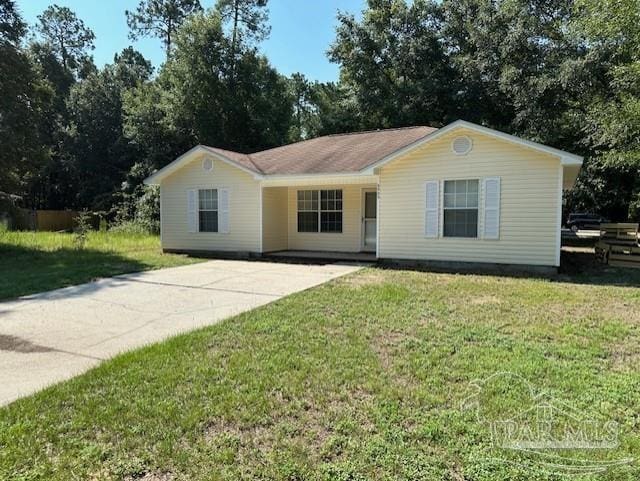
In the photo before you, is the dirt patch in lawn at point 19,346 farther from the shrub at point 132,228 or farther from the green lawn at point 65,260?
the shrub at point 132,228

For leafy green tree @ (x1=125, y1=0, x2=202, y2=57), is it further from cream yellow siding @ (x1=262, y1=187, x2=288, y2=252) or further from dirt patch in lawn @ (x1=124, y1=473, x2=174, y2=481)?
dirt patch in lawn @ (x1=124, y1=473, x2=174, y2=481)

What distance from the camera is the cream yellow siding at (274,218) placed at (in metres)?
13.1

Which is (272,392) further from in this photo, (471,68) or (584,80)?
(471,68)

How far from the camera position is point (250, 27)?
96.3ft

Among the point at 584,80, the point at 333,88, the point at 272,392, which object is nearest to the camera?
the point at 272,392

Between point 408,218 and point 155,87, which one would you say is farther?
point 155,87

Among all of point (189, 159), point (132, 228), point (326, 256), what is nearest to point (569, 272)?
point (326, 256)

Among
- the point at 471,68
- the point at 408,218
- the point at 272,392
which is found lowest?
the point at 272,392

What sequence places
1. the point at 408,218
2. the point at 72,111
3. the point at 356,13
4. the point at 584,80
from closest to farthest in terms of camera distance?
the point at 408,218, the point at 584,80, the point at 356,13, the point at 72,111

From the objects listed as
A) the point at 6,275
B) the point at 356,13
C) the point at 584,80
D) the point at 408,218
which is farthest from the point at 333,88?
the point at 6,275

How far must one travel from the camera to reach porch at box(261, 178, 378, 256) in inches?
520

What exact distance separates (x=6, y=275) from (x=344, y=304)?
26.5 ft

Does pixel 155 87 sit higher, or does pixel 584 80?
pixel 155 87

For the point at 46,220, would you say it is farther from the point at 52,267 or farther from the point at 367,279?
the point at 367,279
